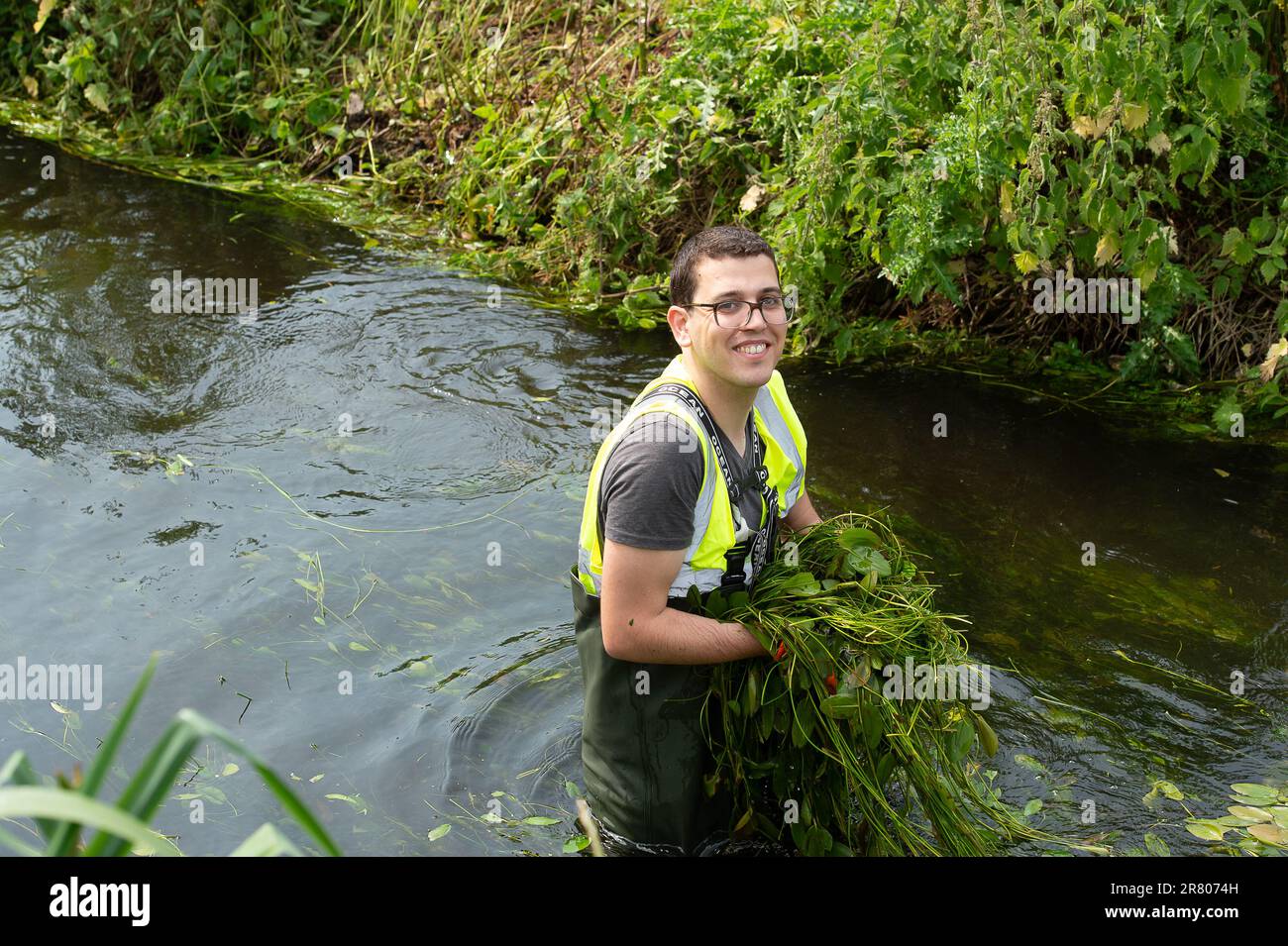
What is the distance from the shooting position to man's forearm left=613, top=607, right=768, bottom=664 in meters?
2.95

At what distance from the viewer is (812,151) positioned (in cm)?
571

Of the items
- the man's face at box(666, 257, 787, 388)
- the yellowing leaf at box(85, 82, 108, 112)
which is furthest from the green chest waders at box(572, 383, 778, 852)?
the yellowing leaf at box(85, 82, 108, 112)

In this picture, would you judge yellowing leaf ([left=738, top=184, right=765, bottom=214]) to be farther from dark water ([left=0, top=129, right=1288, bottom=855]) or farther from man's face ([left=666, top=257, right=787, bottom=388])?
man's face ([left=666, top=257, right=787, bottom=388])

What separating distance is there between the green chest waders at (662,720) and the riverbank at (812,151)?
2422 mm

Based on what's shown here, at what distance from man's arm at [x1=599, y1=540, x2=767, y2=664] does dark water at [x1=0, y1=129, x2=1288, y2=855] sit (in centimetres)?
95

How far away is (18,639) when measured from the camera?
438cm

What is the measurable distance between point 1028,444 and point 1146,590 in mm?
1178

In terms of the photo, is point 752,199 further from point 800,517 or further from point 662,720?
point 662,720

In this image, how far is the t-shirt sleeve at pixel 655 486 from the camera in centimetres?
289

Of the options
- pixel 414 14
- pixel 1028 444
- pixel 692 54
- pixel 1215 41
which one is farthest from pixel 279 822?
pixel 414 14

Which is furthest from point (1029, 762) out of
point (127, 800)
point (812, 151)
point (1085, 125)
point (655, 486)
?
point (127, 800)

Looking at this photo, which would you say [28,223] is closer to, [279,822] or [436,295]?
[436,295]

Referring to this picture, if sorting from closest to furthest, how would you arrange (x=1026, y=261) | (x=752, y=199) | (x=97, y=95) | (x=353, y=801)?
(x=353, y=801), (x=1026, y=261), (x=752, y=199), (x=97, y=95)

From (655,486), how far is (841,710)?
71cm
